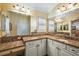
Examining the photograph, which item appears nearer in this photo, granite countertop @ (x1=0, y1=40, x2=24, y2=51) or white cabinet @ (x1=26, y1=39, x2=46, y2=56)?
granite countertop @ (x1=0, y1=40, x2=24, y2=51)

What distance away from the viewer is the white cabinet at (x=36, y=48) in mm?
1471

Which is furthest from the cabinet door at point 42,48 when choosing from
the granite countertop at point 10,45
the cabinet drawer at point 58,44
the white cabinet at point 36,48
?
the granite countertop at point 10,45

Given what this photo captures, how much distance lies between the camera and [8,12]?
1388 millimetres

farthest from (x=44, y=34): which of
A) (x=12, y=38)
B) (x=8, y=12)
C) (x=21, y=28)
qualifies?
(x=8, y=12)

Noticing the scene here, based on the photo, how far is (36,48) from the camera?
151 centimetres

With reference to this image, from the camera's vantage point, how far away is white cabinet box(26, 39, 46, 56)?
1.47 metres

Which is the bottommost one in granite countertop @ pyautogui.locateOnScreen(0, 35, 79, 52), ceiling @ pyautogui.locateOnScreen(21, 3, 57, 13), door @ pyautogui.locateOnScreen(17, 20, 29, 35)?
granite countertop @ pyautogui.locateOnScreen(0, 35, 79, 52)

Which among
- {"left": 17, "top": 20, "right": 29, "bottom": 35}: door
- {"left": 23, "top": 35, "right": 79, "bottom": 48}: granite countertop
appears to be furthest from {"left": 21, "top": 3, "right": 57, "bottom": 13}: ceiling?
{"left": 23, "top": 35, "right": 79, "bottom": 48}: granite countertop

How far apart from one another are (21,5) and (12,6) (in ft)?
0.45

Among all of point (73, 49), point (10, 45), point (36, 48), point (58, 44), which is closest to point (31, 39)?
point (36, 48)

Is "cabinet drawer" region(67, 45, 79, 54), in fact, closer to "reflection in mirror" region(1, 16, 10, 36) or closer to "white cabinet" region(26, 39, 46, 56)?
"white cabinet" region(26, 39, 46, 56)

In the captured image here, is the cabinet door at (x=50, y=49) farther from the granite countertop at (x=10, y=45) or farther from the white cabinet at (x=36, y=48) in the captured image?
the granite countertop at (x=10, y=45)

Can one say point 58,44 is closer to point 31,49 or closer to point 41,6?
point 31,49

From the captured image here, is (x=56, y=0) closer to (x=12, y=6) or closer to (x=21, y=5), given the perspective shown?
(x=21, y=5)
